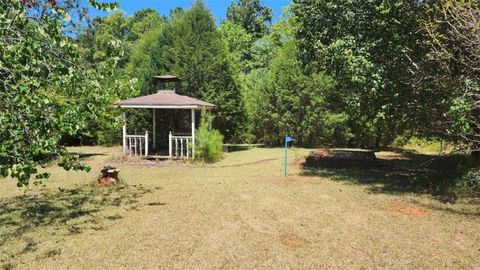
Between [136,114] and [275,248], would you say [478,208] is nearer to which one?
[275,248]

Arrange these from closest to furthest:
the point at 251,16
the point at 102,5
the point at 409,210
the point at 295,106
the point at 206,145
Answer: the point at 102,5
the point at 409,210
the point at 206,145
the point at 295,106
the point at 251,16

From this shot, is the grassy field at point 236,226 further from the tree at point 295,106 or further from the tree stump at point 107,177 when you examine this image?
the tree at point 295,106

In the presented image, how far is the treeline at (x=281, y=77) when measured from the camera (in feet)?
17.1

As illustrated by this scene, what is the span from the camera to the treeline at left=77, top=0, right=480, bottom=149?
9383 mm

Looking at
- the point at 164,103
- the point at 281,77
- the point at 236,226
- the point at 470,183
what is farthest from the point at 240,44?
the point at 236,226

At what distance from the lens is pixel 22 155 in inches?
201

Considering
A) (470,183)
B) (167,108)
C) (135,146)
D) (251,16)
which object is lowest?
(470,183)

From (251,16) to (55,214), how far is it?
54582 mm

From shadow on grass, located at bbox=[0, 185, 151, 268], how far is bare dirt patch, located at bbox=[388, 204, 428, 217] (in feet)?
16.7

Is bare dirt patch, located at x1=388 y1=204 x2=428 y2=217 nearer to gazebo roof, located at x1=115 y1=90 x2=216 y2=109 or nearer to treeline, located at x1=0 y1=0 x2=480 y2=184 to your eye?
treeline, located at x1=0 y1=0 x2=480 y2=184

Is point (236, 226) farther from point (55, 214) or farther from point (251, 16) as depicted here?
point (251, 16)

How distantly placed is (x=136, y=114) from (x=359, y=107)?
12.8 m

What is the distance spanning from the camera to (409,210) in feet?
27.3

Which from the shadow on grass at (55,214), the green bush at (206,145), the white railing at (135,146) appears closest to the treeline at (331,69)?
the shadow on grass at (55,214)
